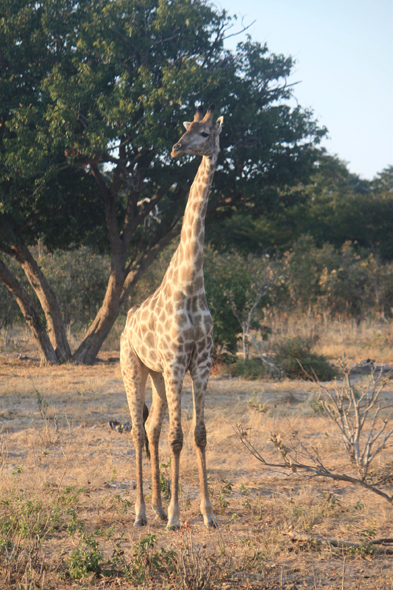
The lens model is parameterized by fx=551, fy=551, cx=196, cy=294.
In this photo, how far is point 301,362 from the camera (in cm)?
1180

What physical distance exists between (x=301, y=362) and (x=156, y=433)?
23.4ft

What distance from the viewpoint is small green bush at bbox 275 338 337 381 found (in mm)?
11812

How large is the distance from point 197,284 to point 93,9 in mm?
10097

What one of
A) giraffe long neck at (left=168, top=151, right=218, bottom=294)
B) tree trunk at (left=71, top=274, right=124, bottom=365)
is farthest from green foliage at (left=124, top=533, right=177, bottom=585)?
tree trunk at (left=71, top=274, right=124, bottom=365)

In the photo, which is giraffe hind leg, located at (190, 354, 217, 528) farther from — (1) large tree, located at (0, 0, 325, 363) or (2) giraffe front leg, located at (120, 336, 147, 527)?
(1) large tree, located at (0, 0, 325, 363)

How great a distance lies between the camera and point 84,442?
714 centimetres

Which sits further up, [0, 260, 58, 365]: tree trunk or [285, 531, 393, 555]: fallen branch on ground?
[0, 260, 58, 365]: tree trunk

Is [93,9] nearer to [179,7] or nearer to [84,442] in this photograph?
[179,7]

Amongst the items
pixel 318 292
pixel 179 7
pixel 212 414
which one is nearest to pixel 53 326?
pixel 212 414

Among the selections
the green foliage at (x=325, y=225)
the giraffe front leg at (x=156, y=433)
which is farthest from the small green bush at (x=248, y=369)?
the green foliage at (x=325, y=225)

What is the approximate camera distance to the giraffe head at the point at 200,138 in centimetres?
453

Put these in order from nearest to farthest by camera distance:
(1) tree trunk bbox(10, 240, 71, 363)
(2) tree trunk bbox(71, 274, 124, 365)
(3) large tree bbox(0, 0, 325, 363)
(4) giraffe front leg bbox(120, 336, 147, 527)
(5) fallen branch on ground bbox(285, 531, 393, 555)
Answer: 1. (5) fallen branch on ground bbox(285, 531, 393, 555)
2. (4) giraffe front leg bbox(120, 336, 147, 527)
3. (3) large tree bbox(0, 0, 325, 363)
4. (1) tree trunk bbox(10, 240, 71, 363)
5. (2) tree trunk bbox(71, 274, 124, 365)

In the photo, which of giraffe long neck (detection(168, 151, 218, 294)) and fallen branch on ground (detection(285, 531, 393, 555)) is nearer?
fallen branch on ground (detection(285, 531, 393, 555))

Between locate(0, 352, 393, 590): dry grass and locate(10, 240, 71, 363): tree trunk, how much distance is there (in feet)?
17.7
